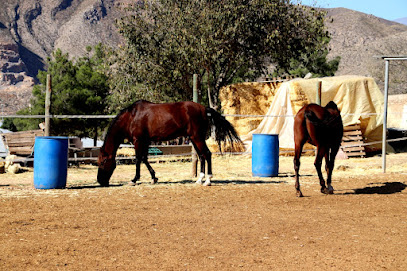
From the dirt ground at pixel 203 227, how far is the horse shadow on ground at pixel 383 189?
0.7 inches

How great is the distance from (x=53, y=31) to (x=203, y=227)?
12414cm

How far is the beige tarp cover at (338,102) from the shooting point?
1733cm

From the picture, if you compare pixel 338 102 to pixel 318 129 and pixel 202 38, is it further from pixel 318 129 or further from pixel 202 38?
pixel 318 129

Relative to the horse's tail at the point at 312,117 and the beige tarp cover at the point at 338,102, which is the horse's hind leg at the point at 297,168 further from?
the beige tarp cover at the point at 338,102

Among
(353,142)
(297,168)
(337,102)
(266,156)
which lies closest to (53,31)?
(337,102)

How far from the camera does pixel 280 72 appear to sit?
3450cm

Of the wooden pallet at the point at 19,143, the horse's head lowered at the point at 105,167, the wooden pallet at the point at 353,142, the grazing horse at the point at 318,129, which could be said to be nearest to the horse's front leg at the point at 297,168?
the grazing horse at the point at 318,129

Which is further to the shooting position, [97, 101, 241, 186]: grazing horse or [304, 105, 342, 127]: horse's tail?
[97, 101, 241, 186]: grazing horse

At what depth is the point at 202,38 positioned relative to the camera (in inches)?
776

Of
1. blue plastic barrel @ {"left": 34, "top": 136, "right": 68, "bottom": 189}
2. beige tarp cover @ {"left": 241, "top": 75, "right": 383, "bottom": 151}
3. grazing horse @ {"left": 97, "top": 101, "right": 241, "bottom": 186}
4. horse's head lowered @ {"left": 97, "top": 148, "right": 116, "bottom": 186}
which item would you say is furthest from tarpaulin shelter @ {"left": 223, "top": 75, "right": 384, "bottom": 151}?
blue plastic barrel @ {"left": 34, "top": 136, "right": 68, "bottom": 189}

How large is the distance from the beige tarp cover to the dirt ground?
8488 mm

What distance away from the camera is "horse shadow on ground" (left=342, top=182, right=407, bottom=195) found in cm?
801

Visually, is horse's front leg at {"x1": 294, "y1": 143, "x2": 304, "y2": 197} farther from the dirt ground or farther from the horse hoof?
the horse hoof

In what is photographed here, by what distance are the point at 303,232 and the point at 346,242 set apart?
56cm
